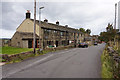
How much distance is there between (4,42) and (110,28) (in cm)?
2682

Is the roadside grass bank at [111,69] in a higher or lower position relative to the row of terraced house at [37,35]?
lower

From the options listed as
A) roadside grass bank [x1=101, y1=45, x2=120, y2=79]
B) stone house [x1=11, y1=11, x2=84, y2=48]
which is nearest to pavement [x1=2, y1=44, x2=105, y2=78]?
roadside grass bank [x1=101, y1=45, x2=120, y2=79]

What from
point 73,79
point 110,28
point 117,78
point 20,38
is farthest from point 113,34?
point 20,38

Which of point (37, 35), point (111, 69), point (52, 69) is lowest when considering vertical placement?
point (52, 69)

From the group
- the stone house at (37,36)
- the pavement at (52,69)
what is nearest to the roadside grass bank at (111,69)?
the pavement at (52,69)

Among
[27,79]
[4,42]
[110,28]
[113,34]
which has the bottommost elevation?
[27,79]

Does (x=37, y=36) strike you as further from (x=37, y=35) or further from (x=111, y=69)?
(x=111, y=69)

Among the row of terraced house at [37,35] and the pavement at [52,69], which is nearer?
the pavement at [52,69]

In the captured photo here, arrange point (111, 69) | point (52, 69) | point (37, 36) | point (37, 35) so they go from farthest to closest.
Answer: point (37, 35) → point (37, 36) → point (52, 69) → point (111, 69)

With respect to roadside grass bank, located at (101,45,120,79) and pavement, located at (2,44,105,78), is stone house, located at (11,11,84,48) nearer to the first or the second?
pavement, located at (2,44,105,78)

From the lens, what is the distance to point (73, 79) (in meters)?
4.98

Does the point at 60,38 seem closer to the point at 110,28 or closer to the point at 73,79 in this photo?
the point at 110,28

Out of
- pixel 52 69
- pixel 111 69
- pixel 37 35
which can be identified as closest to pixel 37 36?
pixel 37 35

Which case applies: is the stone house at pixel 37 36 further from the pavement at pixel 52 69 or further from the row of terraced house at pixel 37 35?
the pavement at pixel 52 69
